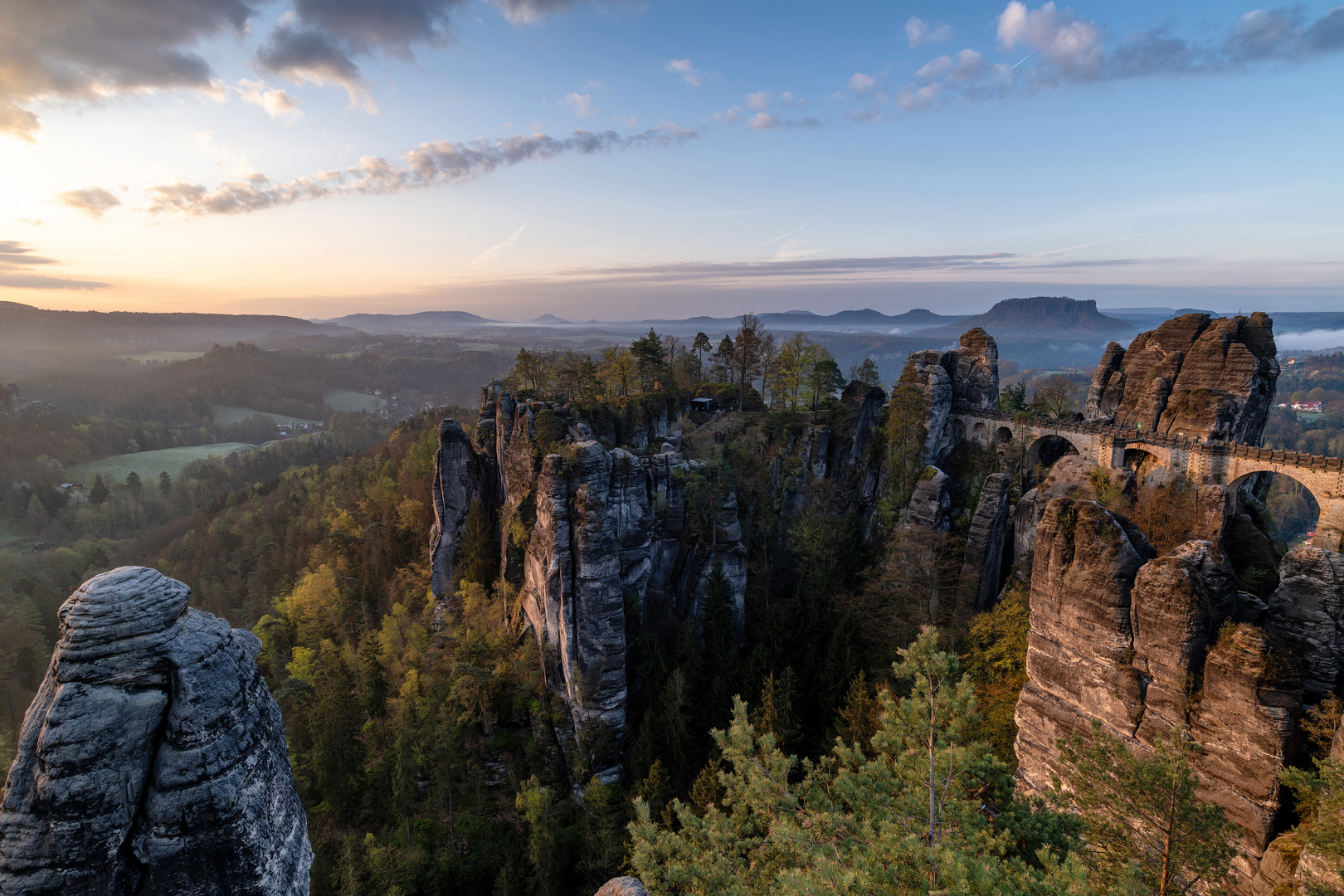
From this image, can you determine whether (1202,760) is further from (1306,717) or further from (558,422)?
(558,422)

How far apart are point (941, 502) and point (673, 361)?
34197mm

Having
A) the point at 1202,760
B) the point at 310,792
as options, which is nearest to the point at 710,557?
the point at 1202,760

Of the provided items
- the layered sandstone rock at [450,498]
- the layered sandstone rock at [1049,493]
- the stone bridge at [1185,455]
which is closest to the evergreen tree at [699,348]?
the layered sandstone rock at [450,498]

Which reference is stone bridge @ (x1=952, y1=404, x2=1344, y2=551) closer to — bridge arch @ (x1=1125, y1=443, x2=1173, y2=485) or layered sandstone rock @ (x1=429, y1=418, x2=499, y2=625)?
bridge arch @ (x1=1125, y1=443, x2=1173, y2=485)

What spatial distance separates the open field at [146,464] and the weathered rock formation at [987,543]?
539ft

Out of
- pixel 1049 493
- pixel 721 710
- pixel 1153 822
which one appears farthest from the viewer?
pixel 1049 493

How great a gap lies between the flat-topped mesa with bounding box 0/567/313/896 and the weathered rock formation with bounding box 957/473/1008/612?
103ft

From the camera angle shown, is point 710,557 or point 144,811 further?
point 710,557

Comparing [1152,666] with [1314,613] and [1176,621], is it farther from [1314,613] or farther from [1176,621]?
[1314,613]

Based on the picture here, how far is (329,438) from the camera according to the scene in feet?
459

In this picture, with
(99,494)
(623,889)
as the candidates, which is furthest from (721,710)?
(99,494)

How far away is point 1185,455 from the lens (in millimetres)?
31469

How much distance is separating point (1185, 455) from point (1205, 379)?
483 centimetres

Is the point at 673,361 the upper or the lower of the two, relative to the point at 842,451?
upper
